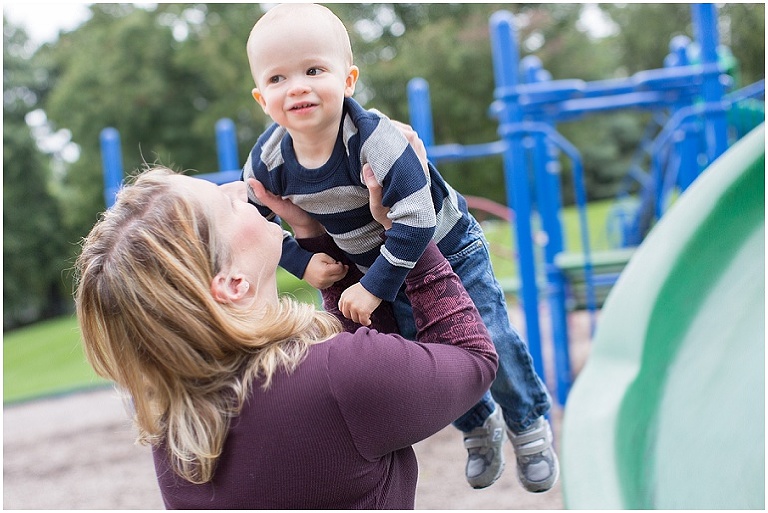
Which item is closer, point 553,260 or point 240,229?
point 240,229

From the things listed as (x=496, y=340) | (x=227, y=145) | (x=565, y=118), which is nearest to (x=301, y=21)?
(x=496, y=340)

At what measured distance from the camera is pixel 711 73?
4.10m

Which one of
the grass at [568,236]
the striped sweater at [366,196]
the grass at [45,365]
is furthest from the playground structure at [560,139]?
the grass at [568,236]

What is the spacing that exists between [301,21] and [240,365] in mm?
571

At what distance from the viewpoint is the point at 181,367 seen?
130 cm

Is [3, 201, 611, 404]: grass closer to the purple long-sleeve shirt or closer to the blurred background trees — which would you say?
the blurred background trees

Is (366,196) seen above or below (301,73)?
below

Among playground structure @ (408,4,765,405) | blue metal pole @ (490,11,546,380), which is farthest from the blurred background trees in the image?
blue metal pole @ (490,11,546,380)

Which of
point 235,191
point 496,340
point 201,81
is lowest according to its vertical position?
point 496,340

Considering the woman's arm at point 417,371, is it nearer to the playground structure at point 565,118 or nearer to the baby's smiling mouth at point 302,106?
the baby's smiling mouth at point 302,106

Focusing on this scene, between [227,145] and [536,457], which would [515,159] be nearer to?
[536,457]

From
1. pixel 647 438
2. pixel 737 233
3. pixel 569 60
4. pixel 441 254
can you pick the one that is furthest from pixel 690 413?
pixel 569 60

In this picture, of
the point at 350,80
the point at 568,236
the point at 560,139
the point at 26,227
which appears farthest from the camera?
the point at 26,227

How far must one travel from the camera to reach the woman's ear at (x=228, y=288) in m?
1.31
